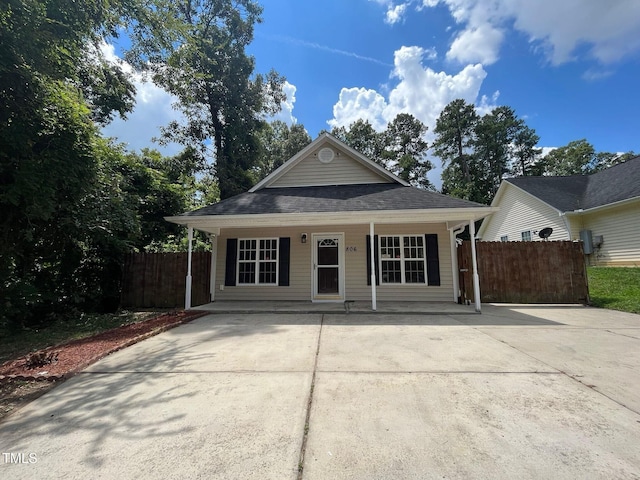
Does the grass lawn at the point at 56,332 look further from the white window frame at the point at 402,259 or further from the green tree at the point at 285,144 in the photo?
the green tree at the point at 285,144

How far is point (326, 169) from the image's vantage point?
420 inches

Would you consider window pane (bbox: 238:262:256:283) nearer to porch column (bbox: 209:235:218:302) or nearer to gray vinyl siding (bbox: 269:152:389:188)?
porch column (bbox: 209:235:218:302)

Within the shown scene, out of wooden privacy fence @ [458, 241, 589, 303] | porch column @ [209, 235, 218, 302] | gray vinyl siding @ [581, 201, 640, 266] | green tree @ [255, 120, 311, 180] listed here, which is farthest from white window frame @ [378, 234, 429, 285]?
green tree @ [255, 120, 311, 180]

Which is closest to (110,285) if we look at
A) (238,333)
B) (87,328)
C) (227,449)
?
(87,328)

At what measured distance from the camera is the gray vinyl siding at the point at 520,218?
14172 mm

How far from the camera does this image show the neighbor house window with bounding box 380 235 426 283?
903cm

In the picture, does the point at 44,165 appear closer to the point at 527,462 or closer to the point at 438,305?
the point at 527,462

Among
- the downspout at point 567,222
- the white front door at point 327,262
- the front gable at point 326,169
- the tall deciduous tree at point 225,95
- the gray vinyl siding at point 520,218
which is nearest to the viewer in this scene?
the white front door at point 327,262

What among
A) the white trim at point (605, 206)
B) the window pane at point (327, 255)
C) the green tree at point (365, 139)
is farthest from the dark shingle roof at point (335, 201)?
the green tree at point (365, 139)

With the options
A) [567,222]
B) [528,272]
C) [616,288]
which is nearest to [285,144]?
[567,222]

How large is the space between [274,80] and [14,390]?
19.7m

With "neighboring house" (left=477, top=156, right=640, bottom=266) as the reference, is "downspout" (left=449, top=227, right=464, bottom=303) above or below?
below

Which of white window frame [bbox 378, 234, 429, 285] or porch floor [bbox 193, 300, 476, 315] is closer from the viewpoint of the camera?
porch floor [bbox 193, 300, 476, 315]

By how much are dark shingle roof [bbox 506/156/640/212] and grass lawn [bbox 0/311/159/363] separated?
17.5 metres
